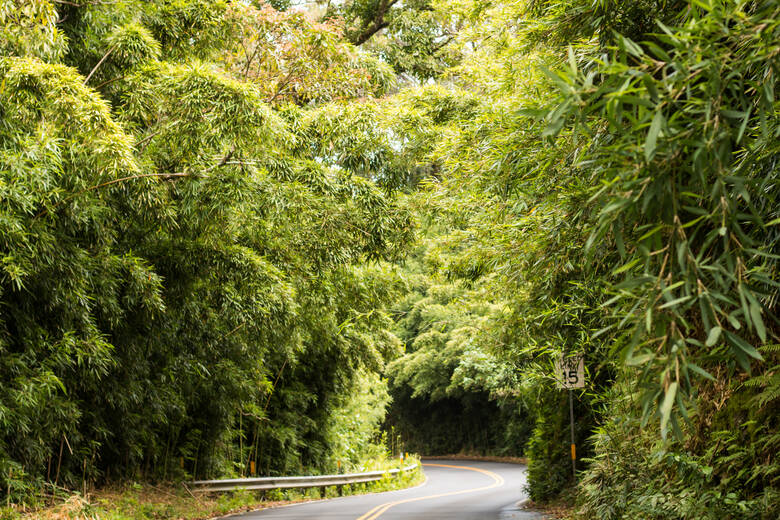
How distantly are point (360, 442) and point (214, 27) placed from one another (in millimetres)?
16309

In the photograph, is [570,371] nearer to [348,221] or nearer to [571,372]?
[571,372]

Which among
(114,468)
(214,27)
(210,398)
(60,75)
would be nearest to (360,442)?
(210,398)

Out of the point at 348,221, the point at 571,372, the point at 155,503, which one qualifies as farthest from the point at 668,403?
the point at 155,503

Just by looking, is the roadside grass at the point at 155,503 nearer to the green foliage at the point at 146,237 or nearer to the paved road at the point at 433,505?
the green foliage at the point at 146,237

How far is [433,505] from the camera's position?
1455 centimetres

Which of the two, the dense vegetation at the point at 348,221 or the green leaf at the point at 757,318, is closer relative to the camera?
the green leaf at the point at 757,318

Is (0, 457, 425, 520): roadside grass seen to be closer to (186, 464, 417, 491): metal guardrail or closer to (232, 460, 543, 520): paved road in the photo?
(186, 464, 417, 491): metal guardrail

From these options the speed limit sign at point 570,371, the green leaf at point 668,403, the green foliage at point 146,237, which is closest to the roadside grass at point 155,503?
the green foliage at point 146,237

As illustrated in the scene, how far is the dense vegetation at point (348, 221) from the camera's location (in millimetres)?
3000

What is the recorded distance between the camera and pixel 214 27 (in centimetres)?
→ 986

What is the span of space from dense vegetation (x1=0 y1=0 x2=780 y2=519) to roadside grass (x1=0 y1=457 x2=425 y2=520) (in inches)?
16.6

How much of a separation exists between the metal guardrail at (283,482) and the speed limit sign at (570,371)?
7376mm

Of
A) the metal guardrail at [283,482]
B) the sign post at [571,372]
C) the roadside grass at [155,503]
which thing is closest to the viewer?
the roadside grass at [155,503]

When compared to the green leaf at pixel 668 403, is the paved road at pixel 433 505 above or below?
below
